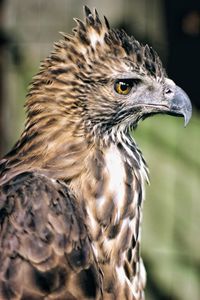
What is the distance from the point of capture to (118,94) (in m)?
4.43

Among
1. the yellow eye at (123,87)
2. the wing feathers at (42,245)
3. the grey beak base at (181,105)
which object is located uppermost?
the yellow eye at (123,87)

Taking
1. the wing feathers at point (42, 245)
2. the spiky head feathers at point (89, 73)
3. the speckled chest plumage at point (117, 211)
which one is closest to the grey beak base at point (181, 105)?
the spiky head feathers at point (89, 73)

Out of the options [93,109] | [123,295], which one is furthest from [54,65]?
[123,295]

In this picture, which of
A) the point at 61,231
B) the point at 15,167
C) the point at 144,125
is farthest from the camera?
the point at 144,125

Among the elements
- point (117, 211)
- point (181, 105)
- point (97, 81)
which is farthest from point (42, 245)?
point (181, 105)

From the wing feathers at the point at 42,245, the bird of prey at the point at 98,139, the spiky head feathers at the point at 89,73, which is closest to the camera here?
the wing feathers at the point at 42,245

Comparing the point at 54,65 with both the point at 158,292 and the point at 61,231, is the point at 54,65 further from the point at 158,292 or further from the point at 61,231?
the point at 158,292

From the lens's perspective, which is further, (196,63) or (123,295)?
(196,63)

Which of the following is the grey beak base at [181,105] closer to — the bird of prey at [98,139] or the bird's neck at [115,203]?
the bird of prey at [98,139]

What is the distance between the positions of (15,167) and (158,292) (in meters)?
3.80

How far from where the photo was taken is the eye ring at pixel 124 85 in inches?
173

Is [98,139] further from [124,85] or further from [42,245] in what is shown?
[42,245]

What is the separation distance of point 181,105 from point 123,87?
0.83 feet

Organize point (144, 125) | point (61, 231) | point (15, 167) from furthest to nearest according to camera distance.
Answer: point (144, 125)
point (15, 167)
point (61, 231)
